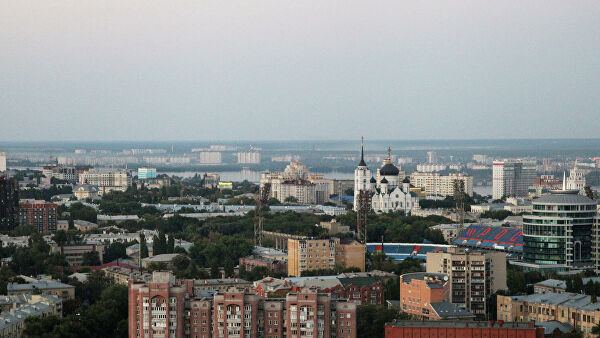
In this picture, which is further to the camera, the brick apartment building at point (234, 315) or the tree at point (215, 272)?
the tree at point (215, 272)

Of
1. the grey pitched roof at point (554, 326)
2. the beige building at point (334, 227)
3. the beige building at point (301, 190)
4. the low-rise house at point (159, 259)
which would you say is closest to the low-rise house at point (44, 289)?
the low-rise house at point (159, 259)

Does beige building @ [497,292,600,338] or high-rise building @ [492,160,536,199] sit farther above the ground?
beige building @ [497,292,600,338]

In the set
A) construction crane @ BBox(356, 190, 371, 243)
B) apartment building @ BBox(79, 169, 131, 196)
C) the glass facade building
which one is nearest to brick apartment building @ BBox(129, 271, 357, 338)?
the glass facade building

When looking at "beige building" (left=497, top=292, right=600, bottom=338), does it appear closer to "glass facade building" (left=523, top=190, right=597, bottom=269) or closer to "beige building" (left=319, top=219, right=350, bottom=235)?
"glass facade building" (left=523, top=190, right=597, bottom=269)

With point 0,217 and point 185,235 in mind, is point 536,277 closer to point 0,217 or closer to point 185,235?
point 185,235

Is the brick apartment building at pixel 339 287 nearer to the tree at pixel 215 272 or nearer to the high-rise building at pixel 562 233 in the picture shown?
the tree at pixel 215 272
